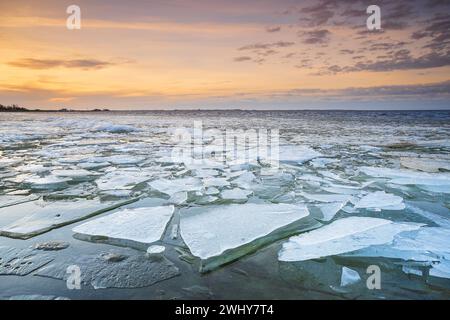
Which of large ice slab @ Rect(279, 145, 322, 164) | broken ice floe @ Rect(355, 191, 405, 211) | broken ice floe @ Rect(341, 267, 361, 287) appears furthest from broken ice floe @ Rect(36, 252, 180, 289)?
large ice slab @ Rect(279, 145, 322, 164)

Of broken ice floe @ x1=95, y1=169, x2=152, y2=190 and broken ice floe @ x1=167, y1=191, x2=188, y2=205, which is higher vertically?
broken ice floe @ x1=95, y1=169, x2=152, y2=190

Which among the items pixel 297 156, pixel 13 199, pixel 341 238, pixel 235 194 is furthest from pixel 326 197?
pixel 13 199

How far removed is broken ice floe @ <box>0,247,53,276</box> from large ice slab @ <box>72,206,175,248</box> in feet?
0.97

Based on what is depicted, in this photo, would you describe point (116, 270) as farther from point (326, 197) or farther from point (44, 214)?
point (326, 197)

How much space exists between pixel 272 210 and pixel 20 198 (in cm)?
231

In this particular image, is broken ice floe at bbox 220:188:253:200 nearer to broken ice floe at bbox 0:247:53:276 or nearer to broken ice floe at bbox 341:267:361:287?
broken ice floe at bbox 341:267:361:287

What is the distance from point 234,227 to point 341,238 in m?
0.70

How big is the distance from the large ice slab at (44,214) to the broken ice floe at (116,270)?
552mm

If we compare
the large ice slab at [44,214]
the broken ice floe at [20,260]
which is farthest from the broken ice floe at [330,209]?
the broken ice floe at [20,260]

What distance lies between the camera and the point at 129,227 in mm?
2055

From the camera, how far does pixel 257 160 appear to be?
4.96 m

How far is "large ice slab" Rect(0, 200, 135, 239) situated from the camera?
2.01 meters
